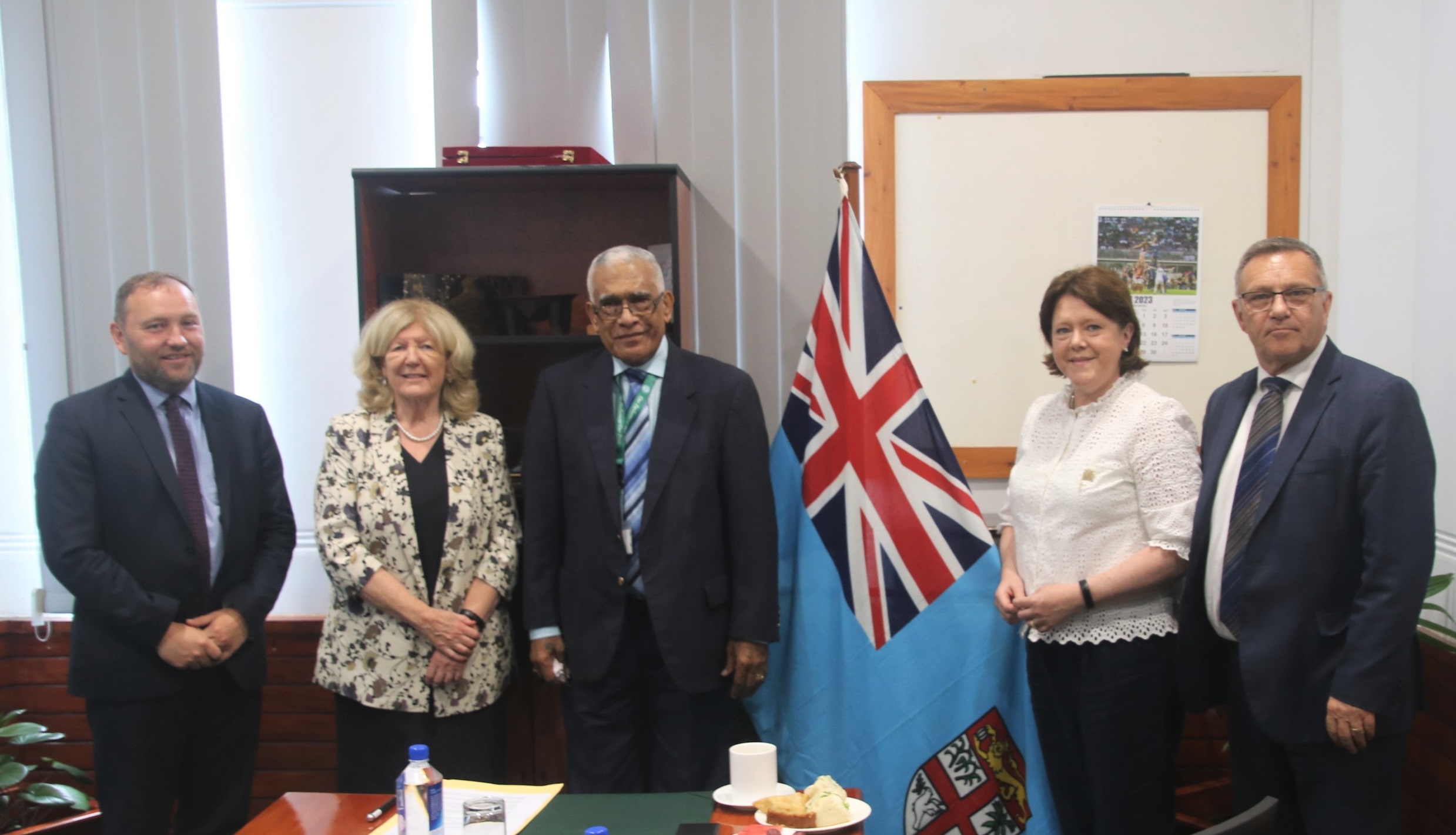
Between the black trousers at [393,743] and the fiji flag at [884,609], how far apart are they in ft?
2.41

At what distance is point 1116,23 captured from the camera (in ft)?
9.31

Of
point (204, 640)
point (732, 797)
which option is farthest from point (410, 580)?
point (732, 797)

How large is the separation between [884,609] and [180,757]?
1.69 meters

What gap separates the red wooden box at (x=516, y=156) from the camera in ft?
8.63

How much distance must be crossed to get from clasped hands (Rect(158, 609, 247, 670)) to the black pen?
2.70 feet

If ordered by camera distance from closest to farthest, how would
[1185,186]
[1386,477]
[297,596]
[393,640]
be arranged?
1. [1386,477]
2. [393,640]
3. [1185,186]
4. [297,596]

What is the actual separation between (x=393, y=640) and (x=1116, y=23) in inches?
103

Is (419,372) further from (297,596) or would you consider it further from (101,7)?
(101,7)

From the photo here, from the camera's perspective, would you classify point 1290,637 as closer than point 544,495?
Yes

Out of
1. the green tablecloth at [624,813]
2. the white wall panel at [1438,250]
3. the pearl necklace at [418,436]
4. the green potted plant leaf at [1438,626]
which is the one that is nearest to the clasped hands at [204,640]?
the pearl necklace at [418,436]

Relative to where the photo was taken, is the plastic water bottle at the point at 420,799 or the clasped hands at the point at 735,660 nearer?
the plastic water bottle at the point at 420,799

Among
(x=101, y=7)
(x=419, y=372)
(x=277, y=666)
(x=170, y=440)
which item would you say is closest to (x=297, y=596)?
(x=277, y=666)

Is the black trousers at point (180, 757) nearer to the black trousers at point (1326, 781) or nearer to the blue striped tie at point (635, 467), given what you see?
the blue striped tie at point (635, 467)

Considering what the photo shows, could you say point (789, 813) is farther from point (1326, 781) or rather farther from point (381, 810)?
point (1326, 781)
